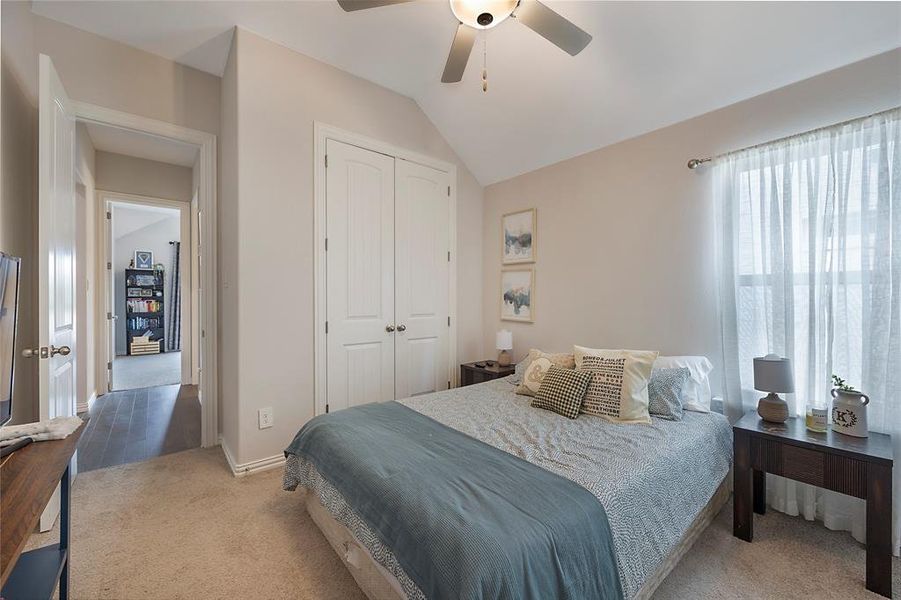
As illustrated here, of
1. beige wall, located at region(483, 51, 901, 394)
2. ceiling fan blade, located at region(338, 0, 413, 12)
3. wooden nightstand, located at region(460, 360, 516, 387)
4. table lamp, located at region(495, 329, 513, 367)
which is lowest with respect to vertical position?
wooden nightstand, located at region(460, 360, 516, 387)

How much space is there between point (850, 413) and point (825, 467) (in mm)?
329

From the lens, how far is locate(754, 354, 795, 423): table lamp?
1952 mm

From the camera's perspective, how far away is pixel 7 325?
1339 millimetres

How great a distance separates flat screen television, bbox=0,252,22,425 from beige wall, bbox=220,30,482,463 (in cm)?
113

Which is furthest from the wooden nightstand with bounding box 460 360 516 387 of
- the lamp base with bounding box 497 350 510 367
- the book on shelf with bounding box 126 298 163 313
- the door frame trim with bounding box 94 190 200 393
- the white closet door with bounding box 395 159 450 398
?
the book on shelf with bounding box 126 298 163 313

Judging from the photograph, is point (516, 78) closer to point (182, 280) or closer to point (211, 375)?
point (211, 375)

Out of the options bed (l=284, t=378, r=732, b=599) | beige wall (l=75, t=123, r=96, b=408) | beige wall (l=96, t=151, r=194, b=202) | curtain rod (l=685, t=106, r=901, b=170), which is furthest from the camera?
beige wall (l=96, t=151, r=194, b=202)

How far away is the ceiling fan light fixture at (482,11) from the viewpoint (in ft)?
5.13

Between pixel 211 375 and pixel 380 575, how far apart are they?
7.71ft

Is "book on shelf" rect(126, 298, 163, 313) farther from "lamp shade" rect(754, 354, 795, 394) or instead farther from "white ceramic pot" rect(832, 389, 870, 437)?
"white ceramic pot" rect(832, 389, 870, 437)

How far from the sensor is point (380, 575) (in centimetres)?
140

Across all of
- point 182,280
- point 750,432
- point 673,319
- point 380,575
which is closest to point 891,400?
point 750,432

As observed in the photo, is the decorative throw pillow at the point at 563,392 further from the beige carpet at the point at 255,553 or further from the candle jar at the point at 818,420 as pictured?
the candle jar at the point at 818,420

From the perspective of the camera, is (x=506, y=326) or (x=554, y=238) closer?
(x=554, y=238)
